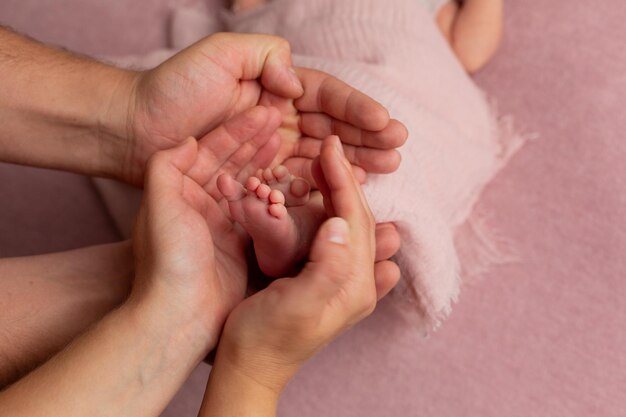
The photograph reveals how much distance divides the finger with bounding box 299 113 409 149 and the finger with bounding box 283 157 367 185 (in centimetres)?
4

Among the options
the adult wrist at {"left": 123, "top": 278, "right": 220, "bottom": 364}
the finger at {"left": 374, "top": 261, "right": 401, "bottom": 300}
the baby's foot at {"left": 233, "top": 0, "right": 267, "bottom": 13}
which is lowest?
the adult wrist at {"left": 123, "top": 278, "right": 220, "bottom": 364}

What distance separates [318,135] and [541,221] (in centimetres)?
40

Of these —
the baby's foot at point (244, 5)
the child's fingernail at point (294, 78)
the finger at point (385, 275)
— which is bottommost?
the finger at point (385, 275)

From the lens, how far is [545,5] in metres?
1.29

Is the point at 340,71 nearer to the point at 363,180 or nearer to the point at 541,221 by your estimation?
the point at 363,180

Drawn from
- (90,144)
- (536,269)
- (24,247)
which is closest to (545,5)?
(536,269)

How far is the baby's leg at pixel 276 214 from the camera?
2.52 ft

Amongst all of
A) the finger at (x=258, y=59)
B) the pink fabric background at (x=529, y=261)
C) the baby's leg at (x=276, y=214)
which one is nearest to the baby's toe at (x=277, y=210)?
the baby's leg at (x=276, y=214)

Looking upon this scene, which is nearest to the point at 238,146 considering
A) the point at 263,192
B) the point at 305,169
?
the point at 305,169

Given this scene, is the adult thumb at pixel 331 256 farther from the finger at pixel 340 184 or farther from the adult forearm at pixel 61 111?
the adult forearm at pixel 61 111

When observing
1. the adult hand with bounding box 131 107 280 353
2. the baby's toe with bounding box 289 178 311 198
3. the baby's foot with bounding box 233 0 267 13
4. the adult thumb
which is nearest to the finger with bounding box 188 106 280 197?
the adult hand with bounding box 131 107 280 353

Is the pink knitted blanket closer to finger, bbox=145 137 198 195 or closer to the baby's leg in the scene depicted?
the baby's leg

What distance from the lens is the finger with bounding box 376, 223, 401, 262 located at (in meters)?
0.93

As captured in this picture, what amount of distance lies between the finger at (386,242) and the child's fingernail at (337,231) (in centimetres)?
17
